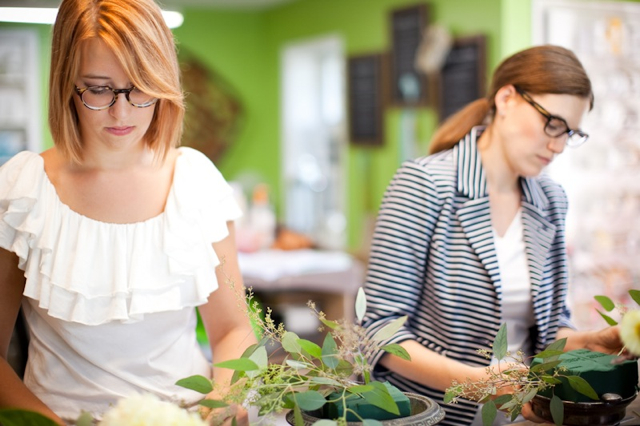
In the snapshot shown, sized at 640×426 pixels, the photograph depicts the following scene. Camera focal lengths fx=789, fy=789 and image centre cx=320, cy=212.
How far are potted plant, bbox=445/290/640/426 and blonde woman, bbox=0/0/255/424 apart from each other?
0.54 m

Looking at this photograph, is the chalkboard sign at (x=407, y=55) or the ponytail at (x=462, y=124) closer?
the ponytail at (x=462, y=124)

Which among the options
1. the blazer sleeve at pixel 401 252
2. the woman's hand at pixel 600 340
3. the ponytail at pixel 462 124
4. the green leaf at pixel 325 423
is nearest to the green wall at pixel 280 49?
the ponytail at pixel 462 124

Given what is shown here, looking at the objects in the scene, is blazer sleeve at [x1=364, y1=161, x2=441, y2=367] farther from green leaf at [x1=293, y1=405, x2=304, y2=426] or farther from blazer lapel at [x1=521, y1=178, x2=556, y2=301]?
green leaf at [x1=293, y1=405, x2=304, y2=426]

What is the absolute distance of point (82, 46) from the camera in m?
1.54

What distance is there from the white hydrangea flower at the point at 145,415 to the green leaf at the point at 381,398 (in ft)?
1.07

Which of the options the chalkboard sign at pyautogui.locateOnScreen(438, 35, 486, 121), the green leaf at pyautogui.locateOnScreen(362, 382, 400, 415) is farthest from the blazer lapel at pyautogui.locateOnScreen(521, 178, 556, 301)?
the chalkboard sign at pyautogui.locateOnScreen(438, 35, 486, 121)

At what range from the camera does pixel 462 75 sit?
525cm

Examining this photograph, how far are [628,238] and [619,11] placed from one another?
3.35ft

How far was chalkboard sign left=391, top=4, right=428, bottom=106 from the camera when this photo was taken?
225 inches

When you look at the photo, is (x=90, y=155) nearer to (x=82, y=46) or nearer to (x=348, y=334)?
(x=82, y=46)

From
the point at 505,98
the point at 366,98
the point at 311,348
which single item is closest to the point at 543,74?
the point at 505,98

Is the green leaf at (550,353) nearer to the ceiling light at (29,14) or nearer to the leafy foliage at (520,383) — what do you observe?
the leafy foliage at (520,383)

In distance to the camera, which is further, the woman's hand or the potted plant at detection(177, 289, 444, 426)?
the woman's hand

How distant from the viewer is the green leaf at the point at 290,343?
4.52ft
